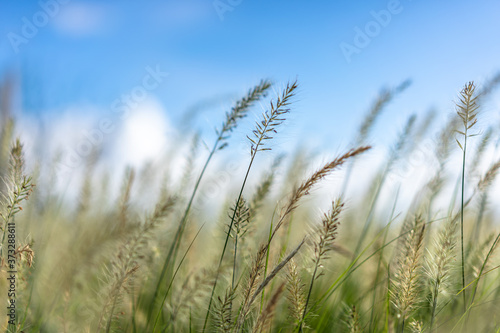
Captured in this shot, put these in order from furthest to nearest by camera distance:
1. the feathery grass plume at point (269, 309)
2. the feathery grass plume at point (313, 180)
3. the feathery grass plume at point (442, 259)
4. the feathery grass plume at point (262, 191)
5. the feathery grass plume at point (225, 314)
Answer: the feathery grass plume at point (262, 191), the feathery grass plume at point (442, 259), the feathery grass plume at point (225, 314), the feathery grass plume at point (313, 180), the feathery grass plume at point (269, 309)

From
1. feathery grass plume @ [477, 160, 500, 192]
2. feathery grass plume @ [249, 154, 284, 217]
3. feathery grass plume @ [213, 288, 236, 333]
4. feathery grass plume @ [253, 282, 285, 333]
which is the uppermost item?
feathery grass plume @ [477, 160, 500, 192]

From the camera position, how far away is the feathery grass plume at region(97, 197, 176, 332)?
4.44ft

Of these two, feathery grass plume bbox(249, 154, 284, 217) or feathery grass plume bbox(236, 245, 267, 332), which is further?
feathery grass plume bbox(249, 154, 284, 217)

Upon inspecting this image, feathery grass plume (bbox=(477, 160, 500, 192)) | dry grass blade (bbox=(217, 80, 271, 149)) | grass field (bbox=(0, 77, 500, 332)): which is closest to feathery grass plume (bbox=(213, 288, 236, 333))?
grass field (bbox=(0, 77, 500, 332))

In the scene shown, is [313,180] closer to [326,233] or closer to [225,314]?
[326,233]

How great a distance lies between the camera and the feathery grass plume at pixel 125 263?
1.35 meters

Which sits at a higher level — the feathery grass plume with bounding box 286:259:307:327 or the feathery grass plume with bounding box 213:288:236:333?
the feathery grass plume with bounding box 286:259:307:327

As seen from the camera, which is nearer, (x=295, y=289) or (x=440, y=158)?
(x=295, y=289)

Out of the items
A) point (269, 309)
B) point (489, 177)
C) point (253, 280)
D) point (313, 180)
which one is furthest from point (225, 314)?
point (489, 177)

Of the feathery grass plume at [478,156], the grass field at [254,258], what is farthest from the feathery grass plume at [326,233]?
the feathery grass plume at [478,156]

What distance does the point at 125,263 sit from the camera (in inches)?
54.9

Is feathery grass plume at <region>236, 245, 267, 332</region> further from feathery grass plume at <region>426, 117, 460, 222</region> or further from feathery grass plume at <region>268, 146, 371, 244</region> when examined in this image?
feathery grass plume at <region>426, 117, 460, 222</region>

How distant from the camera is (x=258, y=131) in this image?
1.38 metres

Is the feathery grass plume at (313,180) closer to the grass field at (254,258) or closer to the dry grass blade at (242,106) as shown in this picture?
the grass field at (254,258)
